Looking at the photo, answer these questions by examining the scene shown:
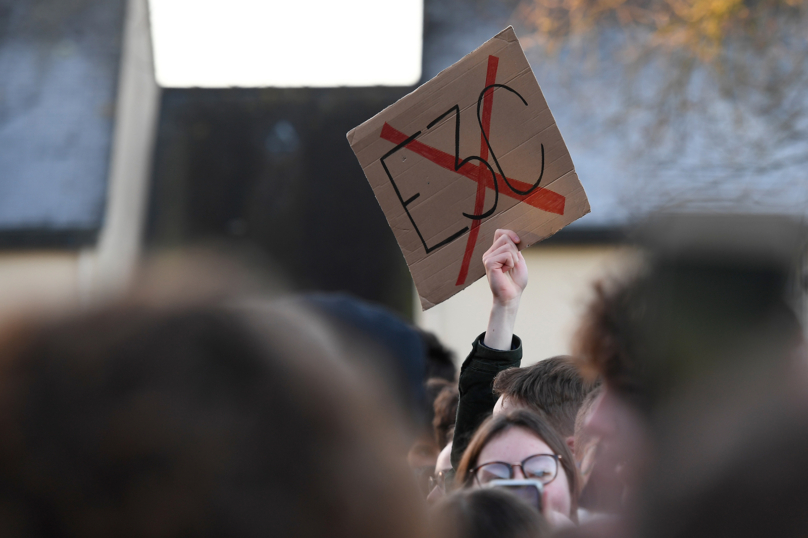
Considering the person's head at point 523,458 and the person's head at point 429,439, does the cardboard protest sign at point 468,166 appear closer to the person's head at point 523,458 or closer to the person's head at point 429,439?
the person's head at point 523,458

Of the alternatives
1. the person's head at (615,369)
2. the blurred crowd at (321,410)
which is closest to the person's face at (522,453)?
the person's head at (615,369)

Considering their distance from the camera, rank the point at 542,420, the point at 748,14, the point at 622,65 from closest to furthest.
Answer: the point at 542,420, the point at 748,14, the point at 622,65

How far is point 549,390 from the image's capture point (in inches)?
81.6

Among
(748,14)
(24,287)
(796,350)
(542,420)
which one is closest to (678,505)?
(796,350)

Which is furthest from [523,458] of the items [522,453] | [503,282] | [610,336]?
[610,336]

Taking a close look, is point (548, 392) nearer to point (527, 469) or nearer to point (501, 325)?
point (501, 325)

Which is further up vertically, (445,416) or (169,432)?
(169,432)

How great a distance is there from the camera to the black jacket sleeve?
6.60ft

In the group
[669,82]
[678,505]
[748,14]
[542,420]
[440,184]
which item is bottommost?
[542,420]

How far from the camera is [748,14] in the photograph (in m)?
7.95

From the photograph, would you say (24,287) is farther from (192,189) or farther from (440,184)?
(192,189)

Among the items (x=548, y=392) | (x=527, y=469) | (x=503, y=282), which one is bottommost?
(x=527, y=469)

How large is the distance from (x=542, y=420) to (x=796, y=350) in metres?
1.16

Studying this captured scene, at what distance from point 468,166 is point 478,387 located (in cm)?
59
